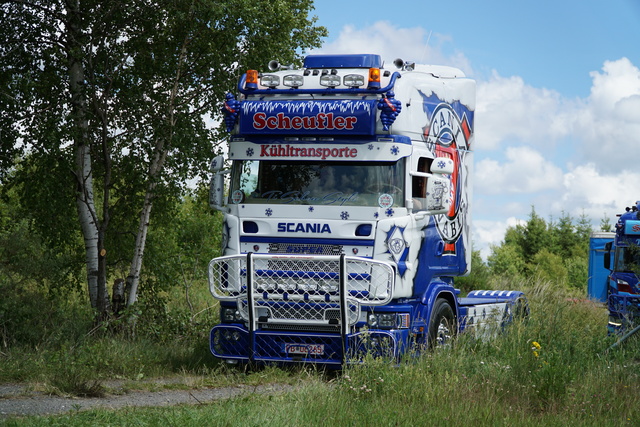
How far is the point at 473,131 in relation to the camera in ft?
47.7

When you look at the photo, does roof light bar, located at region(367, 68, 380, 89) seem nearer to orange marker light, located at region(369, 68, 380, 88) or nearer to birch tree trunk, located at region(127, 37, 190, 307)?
orange marker light, located at region(369, 68, 380, 88)

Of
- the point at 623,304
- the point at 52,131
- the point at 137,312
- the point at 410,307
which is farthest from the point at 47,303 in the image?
the point at 623,304

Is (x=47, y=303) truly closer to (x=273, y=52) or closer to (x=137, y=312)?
(x=137, y=312)

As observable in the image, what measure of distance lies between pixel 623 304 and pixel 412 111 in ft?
28.5

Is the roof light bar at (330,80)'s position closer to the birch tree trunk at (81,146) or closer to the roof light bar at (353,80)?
the roof light bar at (353,80)

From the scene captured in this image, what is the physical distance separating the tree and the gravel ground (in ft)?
19.5

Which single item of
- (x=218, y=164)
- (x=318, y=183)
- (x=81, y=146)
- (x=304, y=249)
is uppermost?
(x=81, y=146)

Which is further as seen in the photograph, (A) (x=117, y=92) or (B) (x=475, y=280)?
(B) (x=475, y=280)

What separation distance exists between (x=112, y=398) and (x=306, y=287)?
Answer: 292 cm

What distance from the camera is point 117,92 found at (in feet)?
55.1

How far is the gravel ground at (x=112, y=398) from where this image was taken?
947cm

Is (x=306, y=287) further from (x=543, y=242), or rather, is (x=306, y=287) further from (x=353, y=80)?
(x=543, y=242)

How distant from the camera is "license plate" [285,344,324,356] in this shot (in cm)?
1152

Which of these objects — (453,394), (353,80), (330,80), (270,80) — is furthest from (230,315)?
(453,394)
